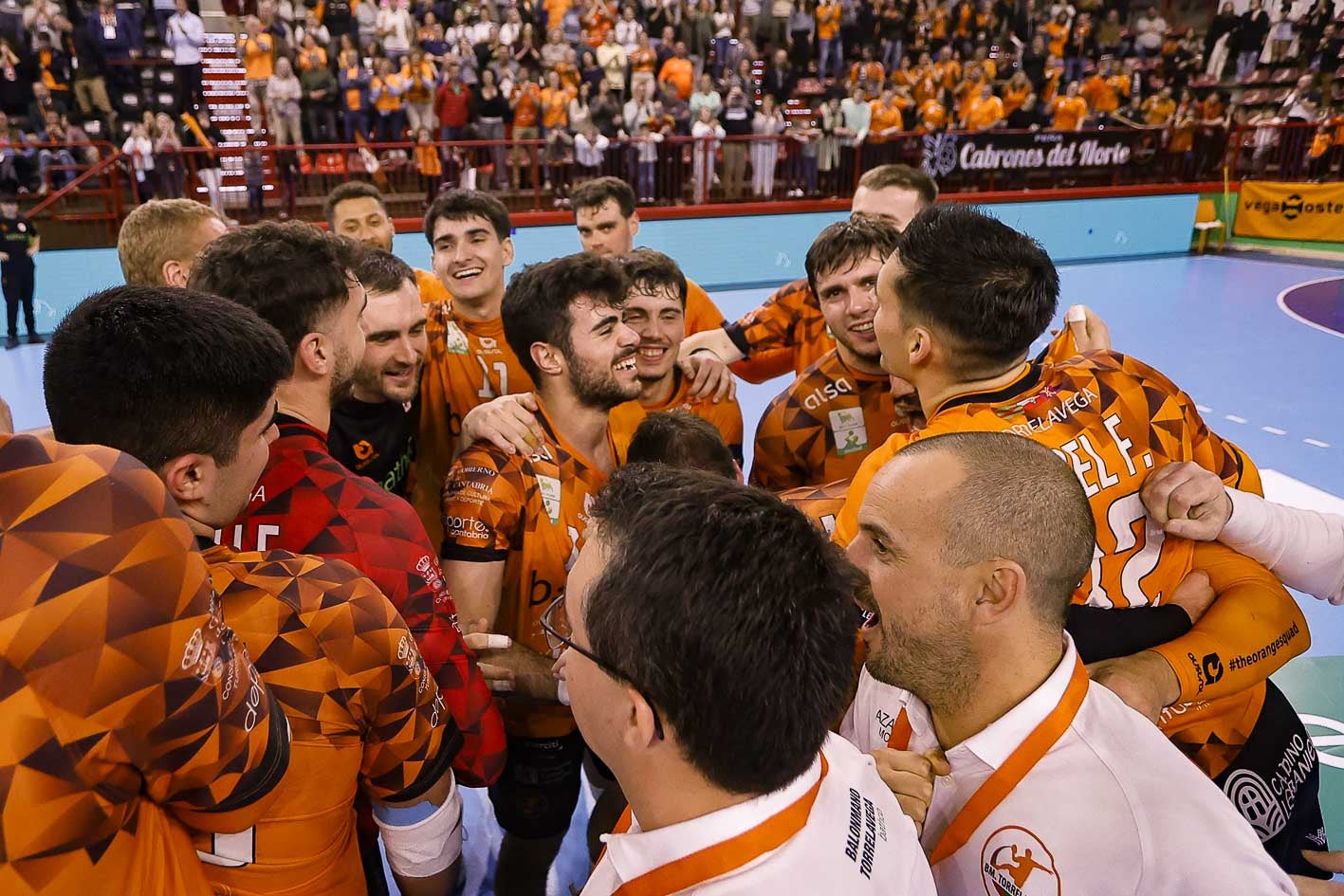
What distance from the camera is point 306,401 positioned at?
250cm

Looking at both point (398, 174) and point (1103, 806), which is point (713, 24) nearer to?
point (398, 174)

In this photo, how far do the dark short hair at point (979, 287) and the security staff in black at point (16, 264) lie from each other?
41.6 ft

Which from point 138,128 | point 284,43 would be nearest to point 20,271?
point 138,128

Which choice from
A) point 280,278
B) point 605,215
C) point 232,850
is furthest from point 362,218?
point 232,850

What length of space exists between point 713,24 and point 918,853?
21019mm

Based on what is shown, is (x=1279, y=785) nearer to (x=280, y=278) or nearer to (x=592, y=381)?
(x=592, y=381)

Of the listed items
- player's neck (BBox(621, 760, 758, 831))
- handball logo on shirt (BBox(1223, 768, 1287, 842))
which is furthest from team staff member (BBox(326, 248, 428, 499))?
handball logo on shirt (BBox(1223, 768, 1287, 842))

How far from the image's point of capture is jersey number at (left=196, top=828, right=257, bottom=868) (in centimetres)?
161

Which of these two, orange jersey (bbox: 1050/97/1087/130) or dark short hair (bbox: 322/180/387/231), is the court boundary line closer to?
orange jersey (bbox: 1050/97/1087/130)

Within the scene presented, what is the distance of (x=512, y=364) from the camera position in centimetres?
434

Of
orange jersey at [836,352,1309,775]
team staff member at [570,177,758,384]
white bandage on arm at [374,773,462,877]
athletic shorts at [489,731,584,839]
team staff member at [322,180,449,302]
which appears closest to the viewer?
white bandage on arm at [374,773,462,877]

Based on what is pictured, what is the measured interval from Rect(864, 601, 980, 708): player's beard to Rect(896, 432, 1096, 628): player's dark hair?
0.15m

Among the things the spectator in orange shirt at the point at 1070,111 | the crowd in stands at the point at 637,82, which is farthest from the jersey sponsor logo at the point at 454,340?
the spectator in orange shirt at the point at 1070,111

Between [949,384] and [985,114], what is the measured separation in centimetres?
1872
